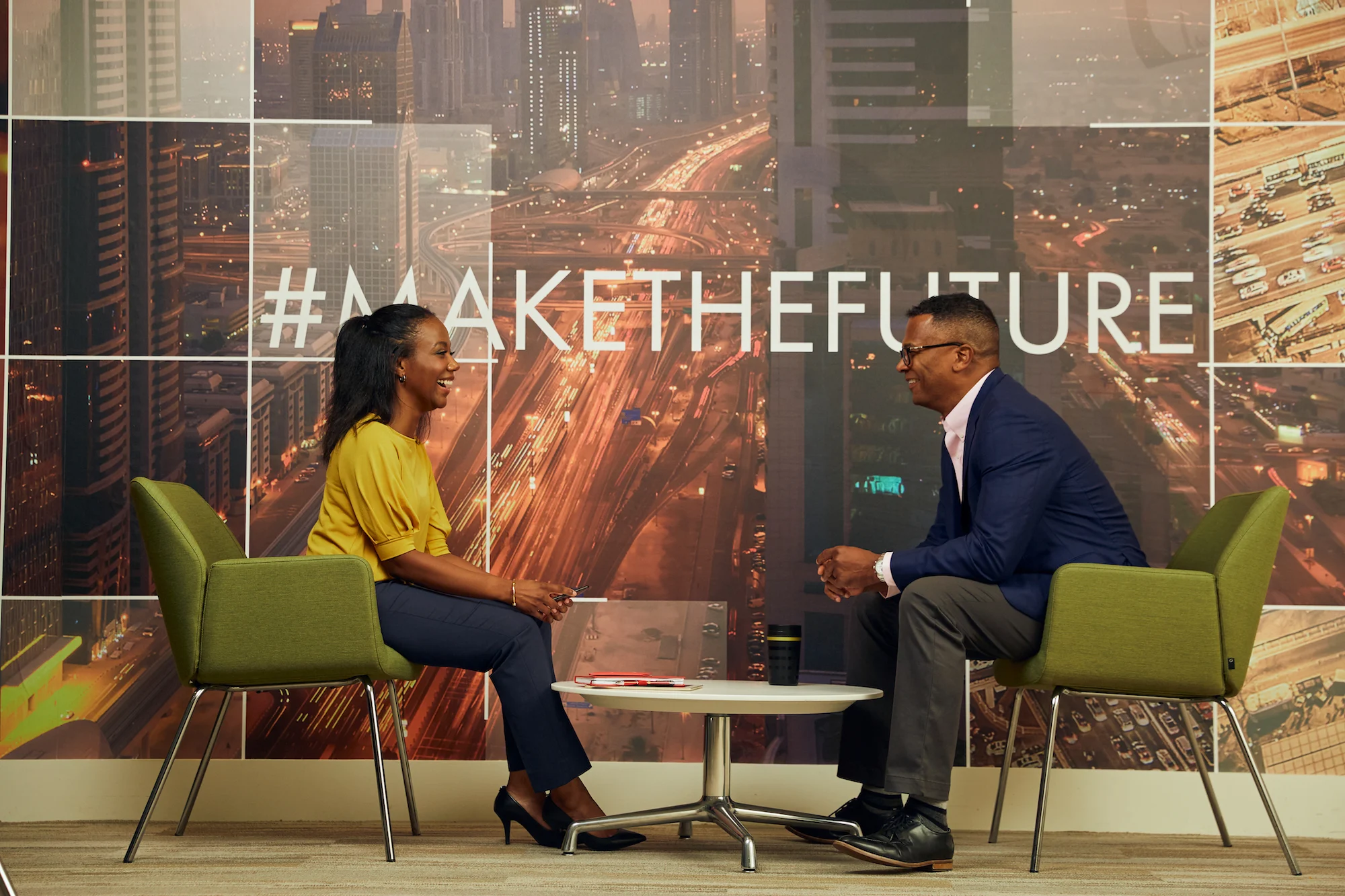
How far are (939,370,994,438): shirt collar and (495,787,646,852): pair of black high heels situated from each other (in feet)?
4.24

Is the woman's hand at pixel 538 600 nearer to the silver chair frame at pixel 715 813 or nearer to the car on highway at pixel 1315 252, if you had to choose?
the silver chair frame at pixel 715 813

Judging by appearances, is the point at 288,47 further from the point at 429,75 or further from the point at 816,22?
the point at 816,22

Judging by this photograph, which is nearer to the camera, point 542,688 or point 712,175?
point 542,688

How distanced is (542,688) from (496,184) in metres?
1.63

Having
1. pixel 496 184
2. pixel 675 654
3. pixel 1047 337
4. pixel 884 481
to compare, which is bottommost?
pixel 675 654

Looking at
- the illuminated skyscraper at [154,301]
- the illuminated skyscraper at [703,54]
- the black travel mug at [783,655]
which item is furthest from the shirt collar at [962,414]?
the illuminated skyscraper at [154,301]

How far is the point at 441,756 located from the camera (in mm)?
3965

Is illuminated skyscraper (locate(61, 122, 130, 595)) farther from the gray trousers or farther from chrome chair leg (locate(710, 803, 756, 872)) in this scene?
the gray trousers

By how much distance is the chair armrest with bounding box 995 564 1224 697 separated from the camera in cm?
314

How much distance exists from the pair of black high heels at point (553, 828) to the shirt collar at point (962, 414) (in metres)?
1.29

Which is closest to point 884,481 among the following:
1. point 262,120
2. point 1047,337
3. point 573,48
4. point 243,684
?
point 1047,337

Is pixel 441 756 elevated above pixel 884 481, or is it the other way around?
pixel 884 481

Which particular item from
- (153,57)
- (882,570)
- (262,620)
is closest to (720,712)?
(882,570)

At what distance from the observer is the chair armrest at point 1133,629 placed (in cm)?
314
